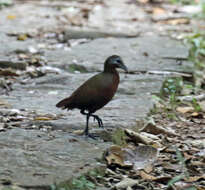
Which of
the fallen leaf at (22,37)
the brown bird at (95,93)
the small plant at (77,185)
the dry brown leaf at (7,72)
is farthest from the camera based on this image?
the fallen leaf at (22,37)

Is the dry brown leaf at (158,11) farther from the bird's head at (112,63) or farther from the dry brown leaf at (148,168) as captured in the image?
the dry brown leaf at (148,168)

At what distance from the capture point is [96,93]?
3.13m

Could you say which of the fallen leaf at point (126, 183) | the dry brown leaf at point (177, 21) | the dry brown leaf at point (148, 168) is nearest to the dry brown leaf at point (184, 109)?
the dry brown leaf at point (148, 168)

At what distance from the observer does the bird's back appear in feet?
10.3

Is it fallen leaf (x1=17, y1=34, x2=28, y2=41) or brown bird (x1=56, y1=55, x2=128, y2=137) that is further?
fallen leaf (x1=17, y1=34, x2=28, y2=41)

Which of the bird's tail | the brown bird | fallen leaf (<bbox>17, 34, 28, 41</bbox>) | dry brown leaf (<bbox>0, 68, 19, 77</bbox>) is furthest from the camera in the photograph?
fallen leaf (<bbox>17, 34, 28, 41</bbox>)

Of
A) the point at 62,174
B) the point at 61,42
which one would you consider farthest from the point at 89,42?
the point at 62,174

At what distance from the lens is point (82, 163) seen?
8.64ft

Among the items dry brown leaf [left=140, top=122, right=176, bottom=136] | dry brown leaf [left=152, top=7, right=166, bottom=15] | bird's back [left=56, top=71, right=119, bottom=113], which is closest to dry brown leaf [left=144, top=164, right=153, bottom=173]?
bird's back [left=56, top=71, right=119, bottom=113]

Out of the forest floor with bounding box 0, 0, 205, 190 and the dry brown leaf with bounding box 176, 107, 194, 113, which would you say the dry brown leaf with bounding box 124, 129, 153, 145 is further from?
the dry brown leaf with bounding box 176, 107, 194, 113

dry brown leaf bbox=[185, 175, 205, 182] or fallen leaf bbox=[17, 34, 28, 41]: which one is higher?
fallen leaf bbox=[17, 34, 28, 41]

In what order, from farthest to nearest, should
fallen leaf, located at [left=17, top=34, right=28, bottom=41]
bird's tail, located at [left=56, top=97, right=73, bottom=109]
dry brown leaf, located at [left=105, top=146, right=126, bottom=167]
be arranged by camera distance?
fallen leaf, located at [left=17, top=34, right=28, bottom=41] < bird's tail, located at [left=56, top=97, right=73, bottom=109] < dry brown leaf, located at [left=105, top=146, right=126, bottom=167]

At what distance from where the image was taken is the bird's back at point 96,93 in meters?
3.14

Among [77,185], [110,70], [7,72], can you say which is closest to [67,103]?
[110,70]
